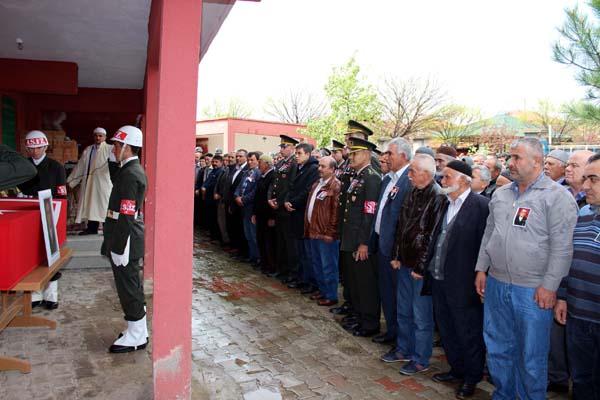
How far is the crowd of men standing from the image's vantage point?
10.1ft

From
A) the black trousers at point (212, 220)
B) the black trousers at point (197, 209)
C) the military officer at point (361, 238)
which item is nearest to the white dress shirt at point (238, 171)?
the black trousers at point (212, 220)

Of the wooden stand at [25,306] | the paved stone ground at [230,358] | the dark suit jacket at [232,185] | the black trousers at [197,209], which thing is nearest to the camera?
the wooden stand at [25,306]

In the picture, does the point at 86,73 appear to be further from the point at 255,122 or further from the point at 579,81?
the point at 255,122

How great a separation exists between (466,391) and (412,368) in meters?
0.53

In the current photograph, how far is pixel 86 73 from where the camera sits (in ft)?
29.1

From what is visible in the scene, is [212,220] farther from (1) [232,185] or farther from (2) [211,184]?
(1) [232,185]

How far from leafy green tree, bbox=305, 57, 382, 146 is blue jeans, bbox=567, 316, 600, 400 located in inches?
989

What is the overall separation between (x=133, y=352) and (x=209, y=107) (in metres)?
59.0

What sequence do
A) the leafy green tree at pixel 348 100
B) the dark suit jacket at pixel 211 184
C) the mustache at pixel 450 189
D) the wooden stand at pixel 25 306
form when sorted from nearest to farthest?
1. the wooden stand at pixel 25 306
2. the mustache at pixel 450 189
3. the dark suit jacket at pixel 211 184
4. the leafy green tree at pixel 348 100

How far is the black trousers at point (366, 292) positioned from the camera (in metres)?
5.04

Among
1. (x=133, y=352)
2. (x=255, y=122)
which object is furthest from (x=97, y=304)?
(x=255, y=122)

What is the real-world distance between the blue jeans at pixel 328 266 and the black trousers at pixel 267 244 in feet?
5.23

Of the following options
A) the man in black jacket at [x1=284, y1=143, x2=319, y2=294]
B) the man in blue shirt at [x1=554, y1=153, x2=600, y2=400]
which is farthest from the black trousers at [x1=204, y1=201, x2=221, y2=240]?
the man in blue shirt at [x1=554, y1=153, x2=600, y2=400]

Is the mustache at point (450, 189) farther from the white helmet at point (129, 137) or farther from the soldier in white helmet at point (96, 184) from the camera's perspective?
the soldier in white helmet at point (96, 184)
